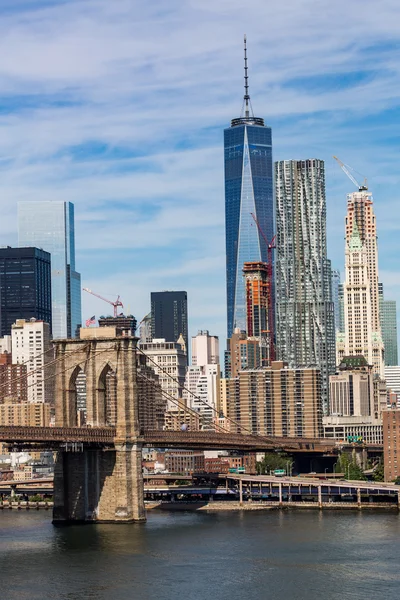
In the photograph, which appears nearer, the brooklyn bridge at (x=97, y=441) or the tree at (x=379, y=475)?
the brooklyn bridge at (x=97, y=441)

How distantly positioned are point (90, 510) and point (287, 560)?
2537 centimetres

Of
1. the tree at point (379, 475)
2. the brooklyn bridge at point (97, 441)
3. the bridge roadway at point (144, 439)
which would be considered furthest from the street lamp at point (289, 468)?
the brooklyn bridge at point (97, 441)

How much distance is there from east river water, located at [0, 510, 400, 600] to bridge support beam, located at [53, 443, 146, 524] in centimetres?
208

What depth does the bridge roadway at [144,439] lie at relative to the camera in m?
96.5

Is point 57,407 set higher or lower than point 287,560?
higher

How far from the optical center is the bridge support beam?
341 ft

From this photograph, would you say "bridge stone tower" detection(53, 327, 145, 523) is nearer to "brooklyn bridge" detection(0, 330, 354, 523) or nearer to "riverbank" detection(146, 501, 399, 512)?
"brooklyn bridge" detection(0, 330, 354, 523)

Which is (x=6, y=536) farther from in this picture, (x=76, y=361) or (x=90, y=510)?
(x=76, y=361)

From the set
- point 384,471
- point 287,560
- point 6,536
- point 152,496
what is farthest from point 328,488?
point 287,560

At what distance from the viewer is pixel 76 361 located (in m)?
110

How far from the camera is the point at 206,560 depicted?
83.3 metres

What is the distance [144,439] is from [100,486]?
18.0ft

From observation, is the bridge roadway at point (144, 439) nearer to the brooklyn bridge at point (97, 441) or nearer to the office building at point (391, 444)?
the brooklyn bridge at point (97, 441)

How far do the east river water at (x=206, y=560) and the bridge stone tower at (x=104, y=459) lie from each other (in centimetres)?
237
